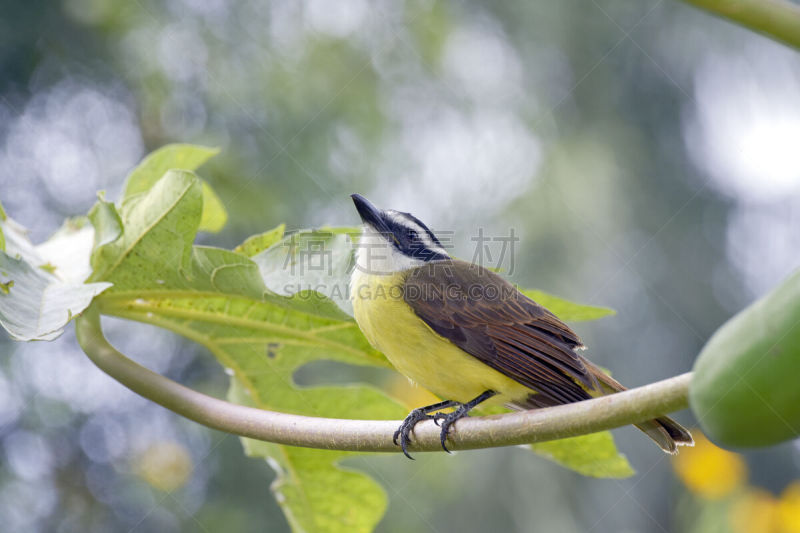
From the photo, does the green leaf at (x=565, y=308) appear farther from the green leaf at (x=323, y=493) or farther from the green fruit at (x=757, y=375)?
the green fruit at (x=757, y=375)

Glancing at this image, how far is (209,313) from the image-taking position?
1818 millimetres

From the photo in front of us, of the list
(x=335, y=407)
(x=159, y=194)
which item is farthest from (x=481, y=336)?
(x=159, y=194)

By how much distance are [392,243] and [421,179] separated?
1846 millimetres

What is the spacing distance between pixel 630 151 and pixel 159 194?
3836mm

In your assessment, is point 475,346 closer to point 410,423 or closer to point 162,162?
point 410,423

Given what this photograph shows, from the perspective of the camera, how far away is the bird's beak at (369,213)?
6.90ft

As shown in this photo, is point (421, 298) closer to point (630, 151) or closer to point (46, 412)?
point (46, 412)

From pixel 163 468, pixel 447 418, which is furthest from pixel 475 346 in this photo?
pixel 163 468

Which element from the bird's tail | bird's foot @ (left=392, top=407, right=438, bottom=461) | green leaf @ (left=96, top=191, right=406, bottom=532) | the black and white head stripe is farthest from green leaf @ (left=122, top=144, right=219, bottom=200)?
the bird's tail

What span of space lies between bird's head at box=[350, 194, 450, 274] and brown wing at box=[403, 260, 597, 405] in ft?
0.49

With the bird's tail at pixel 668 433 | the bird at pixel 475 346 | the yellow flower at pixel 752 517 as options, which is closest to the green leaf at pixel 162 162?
the bird at pixel 475 346

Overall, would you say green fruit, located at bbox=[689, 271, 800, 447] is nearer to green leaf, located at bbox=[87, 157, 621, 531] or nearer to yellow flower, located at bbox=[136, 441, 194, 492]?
green leaf, located at bbox=[87, 157, 621, 531]

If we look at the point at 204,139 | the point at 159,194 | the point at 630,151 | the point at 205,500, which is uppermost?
the point at 630,151

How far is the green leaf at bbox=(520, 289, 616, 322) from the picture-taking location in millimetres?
1608
